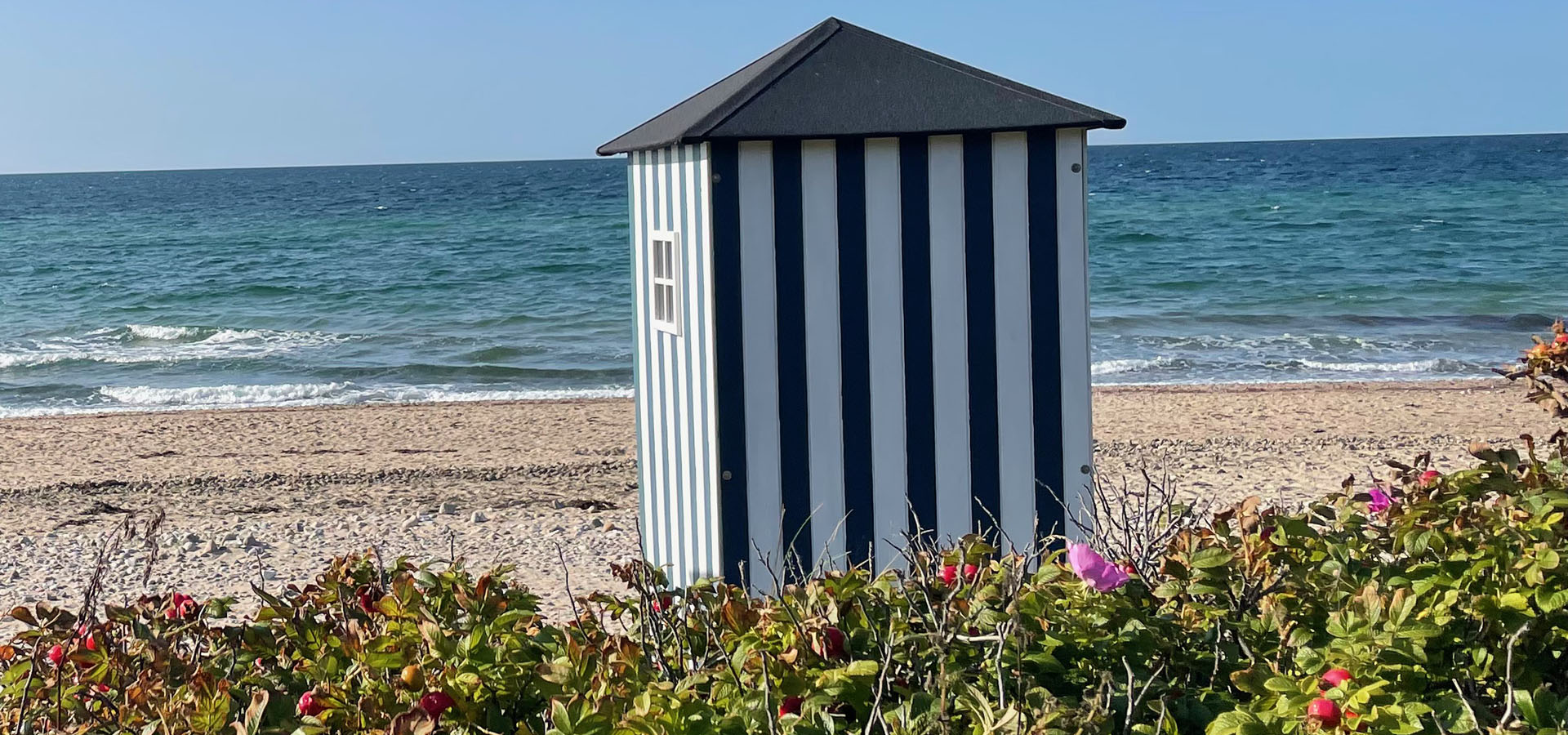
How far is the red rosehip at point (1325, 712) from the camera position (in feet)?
4.64

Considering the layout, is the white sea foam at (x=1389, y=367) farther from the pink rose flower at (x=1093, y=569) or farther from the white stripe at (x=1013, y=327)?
the pink rose flower at (x=1093, y=569)

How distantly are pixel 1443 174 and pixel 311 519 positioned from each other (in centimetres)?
5468

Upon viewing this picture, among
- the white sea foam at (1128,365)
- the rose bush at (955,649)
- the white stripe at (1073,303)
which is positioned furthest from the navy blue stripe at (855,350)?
the white sea foam at (1128,365)

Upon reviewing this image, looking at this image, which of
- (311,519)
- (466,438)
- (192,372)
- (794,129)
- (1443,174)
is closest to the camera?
(794,129)

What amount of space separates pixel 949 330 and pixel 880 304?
0.65ft

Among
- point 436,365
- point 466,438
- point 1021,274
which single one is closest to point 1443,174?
point 436,365

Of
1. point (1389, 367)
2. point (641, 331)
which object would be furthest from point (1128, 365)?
point (641, 331)

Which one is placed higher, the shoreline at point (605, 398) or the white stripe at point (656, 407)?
the white stripe at point (656, 407)

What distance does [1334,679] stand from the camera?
1.48 m

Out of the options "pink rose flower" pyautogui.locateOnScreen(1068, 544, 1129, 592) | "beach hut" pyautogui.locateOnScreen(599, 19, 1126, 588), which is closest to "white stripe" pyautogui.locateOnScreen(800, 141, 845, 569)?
"beach hut" pyautogui.locateOnScreen(599, 19, 1126, 588)

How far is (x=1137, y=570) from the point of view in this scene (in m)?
2.11

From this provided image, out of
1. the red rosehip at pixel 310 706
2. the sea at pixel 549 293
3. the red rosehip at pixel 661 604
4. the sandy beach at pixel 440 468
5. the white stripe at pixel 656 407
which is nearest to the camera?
the red rosehip at pixel 310 706

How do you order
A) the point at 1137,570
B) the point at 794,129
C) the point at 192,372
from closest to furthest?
the point at 1137,570 → the point at 794,129 → the point at 192,372

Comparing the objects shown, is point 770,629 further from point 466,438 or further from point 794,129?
point 466,438
